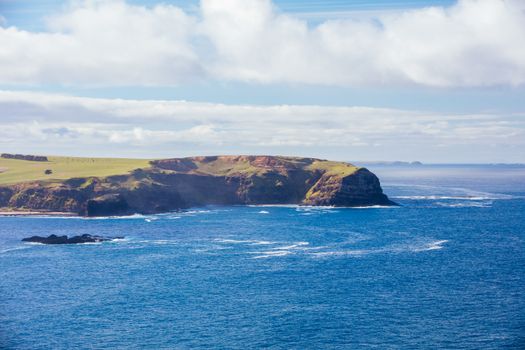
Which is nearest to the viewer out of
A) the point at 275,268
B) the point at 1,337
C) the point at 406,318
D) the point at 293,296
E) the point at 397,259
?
the point at 1,337

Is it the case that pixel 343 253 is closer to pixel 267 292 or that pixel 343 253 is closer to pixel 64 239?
pixel 267 292

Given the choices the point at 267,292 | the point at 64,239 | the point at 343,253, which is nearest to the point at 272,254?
the point at 343,253

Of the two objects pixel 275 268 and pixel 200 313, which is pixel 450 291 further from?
pixel 200 313

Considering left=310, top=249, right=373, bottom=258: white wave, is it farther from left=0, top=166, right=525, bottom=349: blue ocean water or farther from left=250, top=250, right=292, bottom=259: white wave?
left=250, top=250, right=292, bottom=259: white wave

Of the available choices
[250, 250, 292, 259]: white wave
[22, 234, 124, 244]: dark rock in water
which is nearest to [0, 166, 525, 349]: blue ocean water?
[250, 250, 292, 259]: white wave

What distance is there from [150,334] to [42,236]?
104 m

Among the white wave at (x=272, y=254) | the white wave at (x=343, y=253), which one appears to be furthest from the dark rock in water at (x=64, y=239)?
the white wave at (x=343, y=253)

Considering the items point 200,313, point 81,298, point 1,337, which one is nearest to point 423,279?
point 200,313

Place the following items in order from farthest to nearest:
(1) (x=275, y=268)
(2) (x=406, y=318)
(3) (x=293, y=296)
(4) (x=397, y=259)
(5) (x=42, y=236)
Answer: (5) (x=42, y=236)
(4) (x=397, y=259)
(1) (x=275, y=268)
(3) (x=293, y=296)
(2) (x=406, y=318)

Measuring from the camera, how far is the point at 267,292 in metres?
113

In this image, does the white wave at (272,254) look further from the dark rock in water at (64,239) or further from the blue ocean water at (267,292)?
the dark rock in water at (64,239)

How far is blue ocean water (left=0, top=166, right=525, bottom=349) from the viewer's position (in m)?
89.2

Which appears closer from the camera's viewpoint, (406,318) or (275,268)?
(406,318)

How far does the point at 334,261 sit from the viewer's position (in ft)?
462
